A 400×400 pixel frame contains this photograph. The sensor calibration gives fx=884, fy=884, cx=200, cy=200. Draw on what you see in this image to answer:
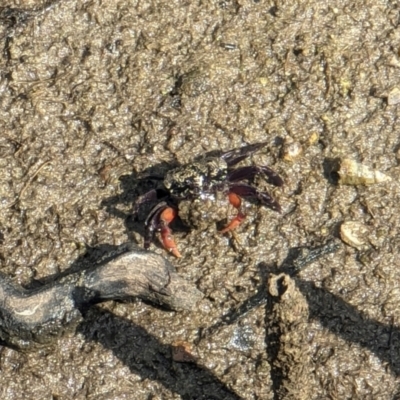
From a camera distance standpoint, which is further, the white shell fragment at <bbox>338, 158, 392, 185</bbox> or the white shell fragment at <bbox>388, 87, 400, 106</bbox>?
the white shell fragment at <bbox>388, 87, 400, 106</bbox>

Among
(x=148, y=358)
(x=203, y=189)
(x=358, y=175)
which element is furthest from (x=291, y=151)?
(x=148, y=358)

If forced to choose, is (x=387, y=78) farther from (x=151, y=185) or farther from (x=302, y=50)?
(x=151, y=185)

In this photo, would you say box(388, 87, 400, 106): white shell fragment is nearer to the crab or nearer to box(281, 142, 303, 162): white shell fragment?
box(281, 142, 303, 162): white shell fragment

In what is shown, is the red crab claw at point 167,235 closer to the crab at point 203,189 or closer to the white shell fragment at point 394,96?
the crab at point 203,189

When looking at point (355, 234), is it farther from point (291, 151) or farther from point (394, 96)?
point (394, 96)

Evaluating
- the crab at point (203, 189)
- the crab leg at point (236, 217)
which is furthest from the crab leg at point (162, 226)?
the crab leg at point (236, 217)

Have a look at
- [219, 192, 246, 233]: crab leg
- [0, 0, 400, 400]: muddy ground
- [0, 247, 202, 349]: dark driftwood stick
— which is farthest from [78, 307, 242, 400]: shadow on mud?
[219, 192, 246, 233]: crab leg
